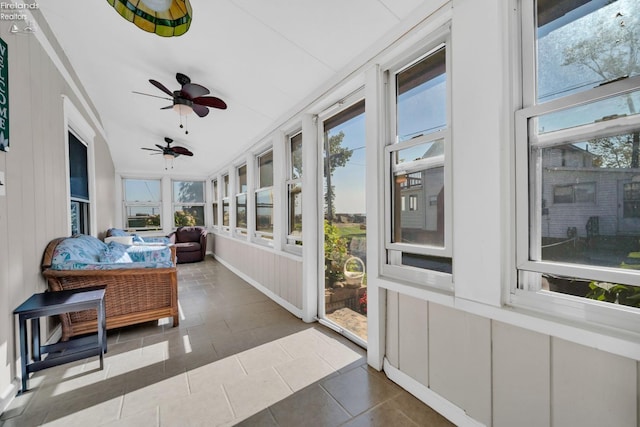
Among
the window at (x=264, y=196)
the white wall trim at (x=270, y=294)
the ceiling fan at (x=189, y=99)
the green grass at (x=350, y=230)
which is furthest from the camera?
the window at (x=264, y=196)

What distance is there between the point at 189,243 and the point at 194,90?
5.13 meters

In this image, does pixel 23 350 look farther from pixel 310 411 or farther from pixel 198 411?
pixel 310 411

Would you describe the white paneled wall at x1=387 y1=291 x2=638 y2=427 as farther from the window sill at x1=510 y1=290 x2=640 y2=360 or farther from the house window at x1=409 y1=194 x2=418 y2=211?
the house window at x1=409 y1=194 x2=418 y2=211

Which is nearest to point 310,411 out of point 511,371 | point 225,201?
point 511,371

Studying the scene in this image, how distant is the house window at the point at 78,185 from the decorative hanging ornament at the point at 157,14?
294cm

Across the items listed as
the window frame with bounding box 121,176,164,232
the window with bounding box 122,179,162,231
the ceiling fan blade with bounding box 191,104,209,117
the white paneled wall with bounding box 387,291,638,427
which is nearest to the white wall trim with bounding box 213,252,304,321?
the white paneled wall with bounding box 387,291,638,427

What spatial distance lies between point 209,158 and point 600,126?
634cm

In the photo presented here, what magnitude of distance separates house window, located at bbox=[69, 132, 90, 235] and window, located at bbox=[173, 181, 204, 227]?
3796mm

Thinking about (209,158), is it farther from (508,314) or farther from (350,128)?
(508,314)

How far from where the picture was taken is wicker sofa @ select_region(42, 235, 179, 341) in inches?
92.0

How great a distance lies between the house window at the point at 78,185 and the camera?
352 cm

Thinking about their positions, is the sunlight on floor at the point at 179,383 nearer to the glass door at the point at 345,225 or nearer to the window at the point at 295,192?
the glass door at the point at 345,225

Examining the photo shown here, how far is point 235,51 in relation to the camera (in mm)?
2420

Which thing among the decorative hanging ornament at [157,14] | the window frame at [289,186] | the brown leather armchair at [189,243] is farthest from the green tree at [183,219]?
the decorative hanging ornament at [157,14]
